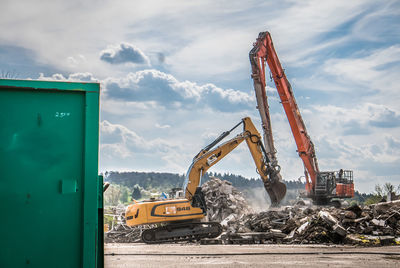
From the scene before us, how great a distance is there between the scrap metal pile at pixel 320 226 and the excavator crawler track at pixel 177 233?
820mm

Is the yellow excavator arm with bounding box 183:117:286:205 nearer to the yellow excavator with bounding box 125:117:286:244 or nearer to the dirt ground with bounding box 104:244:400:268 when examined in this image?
the yellow excavator with bounding box 125:117:286:244

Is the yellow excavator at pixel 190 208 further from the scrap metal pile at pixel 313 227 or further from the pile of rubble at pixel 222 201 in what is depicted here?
the pile of rubble at pixel 222 201

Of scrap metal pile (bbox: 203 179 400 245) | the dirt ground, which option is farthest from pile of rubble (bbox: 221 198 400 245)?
the dirt ground

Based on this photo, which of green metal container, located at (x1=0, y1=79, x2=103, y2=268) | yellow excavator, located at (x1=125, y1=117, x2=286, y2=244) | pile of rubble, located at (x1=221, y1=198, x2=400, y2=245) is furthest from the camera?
yellow excavator, located at (x1=125, y1=117, x2=286, y2=244)

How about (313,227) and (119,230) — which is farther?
(119,230)

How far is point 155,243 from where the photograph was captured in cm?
1716

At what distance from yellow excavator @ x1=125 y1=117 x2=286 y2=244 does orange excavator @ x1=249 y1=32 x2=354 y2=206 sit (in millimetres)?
2485

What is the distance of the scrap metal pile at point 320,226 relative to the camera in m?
14.9

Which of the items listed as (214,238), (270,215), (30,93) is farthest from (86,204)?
(270,215)

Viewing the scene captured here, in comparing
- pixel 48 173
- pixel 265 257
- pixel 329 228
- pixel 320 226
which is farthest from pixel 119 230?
pixel 48 173

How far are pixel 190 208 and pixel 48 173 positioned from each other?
13.5 meters

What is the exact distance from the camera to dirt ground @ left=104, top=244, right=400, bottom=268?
34.2 feet

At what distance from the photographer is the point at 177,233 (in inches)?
671

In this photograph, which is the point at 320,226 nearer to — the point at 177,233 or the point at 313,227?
the point at 313,227
